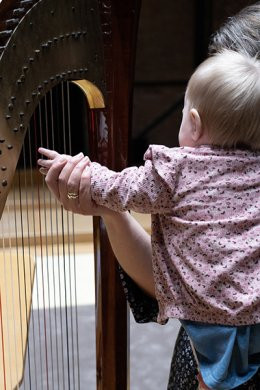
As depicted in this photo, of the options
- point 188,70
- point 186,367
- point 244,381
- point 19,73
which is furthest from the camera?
point 188,70

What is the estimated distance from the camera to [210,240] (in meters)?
0.86

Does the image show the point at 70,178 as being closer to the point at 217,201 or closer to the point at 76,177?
the point at 76,177

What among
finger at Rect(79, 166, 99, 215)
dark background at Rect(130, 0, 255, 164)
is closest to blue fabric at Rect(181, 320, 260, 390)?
finger at Rect(79, 166, 99, 215)

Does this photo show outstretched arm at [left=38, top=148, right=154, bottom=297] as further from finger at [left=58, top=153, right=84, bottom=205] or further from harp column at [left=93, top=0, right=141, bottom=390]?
harp column at [left=93, top=0, right=141, bottom=390]

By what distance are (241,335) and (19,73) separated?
1.48 ft

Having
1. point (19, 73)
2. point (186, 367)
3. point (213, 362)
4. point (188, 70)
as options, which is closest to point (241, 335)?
point (213, 362)

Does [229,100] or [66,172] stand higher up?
[229,100]

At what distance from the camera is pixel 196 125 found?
88 centimetres

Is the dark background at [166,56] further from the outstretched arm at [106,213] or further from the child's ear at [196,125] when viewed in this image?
the child's ear at [196,125]

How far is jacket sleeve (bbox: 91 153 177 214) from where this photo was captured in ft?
2.83

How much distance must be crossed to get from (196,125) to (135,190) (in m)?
0.12

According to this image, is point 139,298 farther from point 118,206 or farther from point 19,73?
point 19,73

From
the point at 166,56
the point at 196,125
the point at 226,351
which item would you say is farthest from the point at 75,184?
the point at 166,56

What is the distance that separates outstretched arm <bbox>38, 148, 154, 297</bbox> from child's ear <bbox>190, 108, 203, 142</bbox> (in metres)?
0.16
